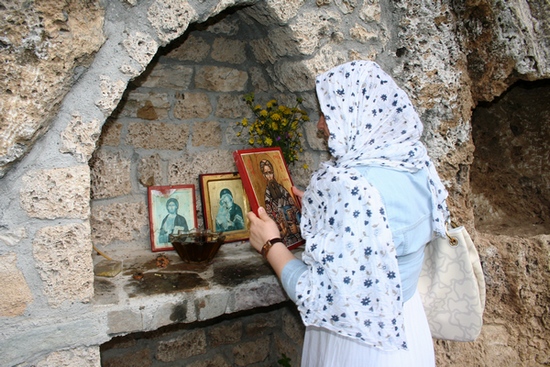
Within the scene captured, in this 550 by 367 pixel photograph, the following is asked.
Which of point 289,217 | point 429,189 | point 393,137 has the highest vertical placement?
point 393,137

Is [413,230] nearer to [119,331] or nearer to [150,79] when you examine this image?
[119,331]

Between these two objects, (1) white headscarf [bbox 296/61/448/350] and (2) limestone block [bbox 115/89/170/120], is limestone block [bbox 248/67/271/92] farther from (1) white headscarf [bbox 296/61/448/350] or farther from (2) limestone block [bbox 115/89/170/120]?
(1) white headscarf [bbox 296/61/448/350]

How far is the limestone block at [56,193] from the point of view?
146 cm

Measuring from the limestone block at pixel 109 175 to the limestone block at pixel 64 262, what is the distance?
2.51 feet

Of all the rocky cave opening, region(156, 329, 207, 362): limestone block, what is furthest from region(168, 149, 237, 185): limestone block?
the rocky cave opening

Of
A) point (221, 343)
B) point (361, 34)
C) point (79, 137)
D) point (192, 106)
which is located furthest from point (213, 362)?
point (361, 34)

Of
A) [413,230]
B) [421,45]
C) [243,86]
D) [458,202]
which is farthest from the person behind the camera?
[243,86]

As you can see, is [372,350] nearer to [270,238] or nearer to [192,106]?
[270,238]

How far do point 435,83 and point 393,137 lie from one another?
0.84 m

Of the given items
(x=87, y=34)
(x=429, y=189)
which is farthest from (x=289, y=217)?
(x=87, y=34)

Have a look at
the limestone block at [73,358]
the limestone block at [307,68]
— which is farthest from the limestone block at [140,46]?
the limestone block at [73,358]

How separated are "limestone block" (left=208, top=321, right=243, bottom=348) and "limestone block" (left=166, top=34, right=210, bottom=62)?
60.8 inches

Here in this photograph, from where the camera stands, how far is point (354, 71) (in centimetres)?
150

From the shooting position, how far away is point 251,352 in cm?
289
